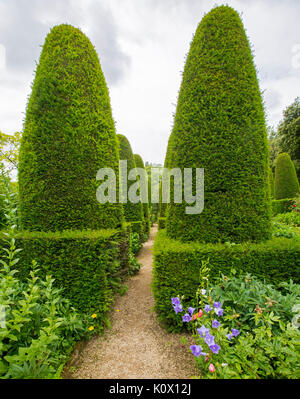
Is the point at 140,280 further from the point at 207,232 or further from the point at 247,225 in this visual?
the point at 247,225

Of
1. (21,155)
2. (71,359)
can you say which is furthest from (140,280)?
(21,155)

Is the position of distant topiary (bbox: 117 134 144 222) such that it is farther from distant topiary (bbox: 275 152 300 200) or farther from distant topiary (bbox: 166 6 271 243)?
distant topiary (bbox: 275 152 300 200)

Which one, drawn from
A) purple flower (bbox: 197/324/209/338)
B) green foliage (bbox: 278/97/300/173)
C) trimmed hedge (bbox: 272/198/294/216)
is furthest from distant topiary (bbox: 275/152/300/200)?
purple flower (bbox: 197/324/209/338)

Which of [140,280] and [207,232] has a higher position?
[207,232]

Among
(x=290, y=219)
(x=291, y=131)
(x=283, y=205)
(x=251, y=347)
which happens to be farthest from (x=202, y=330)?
(x=291, y=131)

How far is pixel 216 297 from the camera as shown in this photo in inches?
77.2

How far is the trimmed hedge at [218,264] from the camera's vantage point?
252 cm

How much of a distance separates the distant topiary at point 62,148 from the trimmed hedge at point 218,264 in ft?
4.57

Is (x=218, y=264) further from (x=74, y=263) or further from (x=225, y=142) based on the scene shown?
(x=74, y=263)
